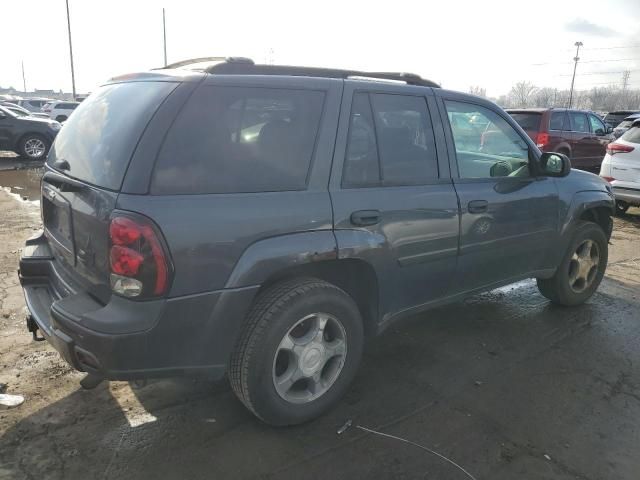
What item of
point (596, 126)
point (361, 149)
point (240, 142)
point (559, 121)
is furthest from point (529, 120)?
point (240, 142)

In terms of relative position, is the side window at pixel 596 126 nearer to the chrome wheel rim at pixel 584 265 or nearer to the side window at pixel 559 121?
the side window at pixel 559 121

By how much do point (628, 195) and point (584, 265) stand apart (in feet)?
14.4

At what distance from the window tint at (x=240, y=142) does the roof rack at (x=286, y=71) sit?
165 mm

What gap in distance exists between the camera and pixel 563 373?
3488mm

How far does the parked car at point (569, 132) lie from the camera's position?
36.9 ft

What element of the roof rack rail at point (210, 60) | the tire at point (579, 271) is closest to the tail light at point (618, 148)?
the tire at point (579, 271)

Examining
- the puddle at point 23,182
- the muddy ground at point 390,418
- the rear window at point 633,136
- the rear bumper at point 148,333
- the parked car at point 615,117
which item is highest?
the parked car at point 615,117

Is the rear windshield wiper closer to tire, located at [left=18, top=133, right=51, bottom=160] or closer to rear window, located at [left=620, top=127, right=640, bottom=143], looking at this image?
rear window, located at [left=620, top=127, right=640, bottom=143]

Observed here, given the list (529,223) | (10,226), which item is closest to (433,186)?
(529,223)

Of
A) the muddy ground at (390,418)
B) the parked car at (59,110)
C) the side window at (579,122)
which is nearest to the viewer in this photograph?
the muddy ground at (390,418)

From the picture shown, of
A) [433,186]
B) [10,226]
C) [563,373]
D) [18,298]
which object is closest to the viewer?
[433,186]

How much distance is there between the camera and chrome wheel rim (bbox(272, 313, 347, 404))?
8.93 feet

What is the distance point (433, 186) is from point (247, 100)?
1330 millimetres

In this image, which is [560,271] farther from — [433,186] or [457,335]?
[433,186]
